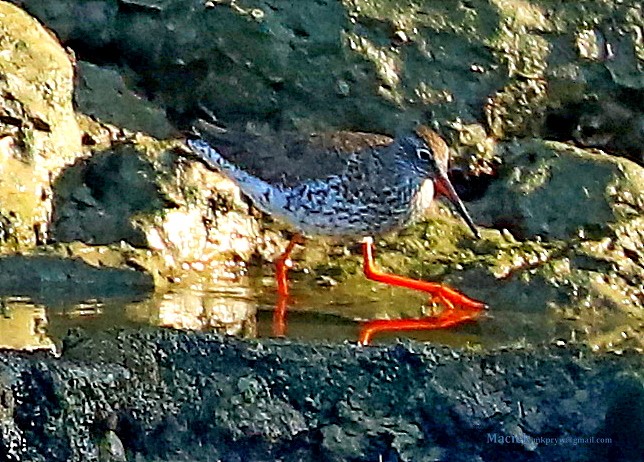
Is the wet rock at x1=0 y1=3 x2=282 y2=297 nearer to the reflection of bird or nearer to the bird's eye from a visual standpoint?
the reflection of bird

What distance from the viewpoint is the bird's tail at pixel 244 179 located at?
7.06 m

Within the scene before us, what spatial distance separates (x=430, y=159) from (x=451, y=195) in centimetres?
20

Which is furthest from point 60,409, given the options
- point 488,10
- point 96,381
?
point 488,10

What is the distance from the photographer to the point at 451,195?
7.20 meters

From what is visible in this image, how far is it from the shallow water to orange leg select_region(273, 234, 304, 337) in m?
0.03

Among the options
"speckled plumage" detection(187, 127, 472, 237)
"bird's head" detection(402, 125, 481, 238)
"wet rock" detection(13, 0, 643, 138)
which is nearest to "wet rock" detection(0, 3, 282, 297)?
"speckled plumage" detection(187, 127, 472, 237)

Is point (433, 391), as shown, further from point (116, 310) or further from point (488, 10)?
point (488, 10)

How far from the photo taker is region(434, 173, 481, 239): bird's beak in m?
7.12

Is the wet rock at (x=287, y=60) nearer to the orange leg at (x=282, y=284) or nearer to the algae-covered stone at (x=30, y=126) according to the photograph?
the algae-covered stone at (x=30, y=126)

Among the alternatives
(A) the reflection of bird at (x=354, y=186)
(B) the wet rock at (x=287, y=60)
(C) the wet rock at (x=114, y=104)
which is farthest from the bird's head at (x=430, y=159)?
(C) the wet rock at (x=114, y=104)

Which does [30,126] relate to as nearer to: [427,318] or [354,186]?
[354,186]

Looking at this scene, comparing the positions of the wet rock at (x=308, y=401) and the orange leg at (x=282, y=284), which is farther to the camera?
the orange leg at (x=282, y=284)

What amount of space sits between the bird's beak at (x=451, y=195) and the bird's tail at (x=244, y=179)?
0.81 meters

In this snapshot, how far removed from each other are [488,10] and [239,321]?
3063 mm
